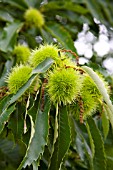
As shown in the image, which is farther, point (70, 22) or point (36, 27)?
point (70, 22)

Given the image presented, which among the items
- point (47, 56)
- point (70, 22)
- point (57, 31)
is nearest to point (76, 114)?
point (47, 56)

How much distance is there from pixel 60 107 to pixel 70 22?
4.39 feet

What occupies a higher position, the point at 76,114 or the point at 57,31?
the point at 57,31

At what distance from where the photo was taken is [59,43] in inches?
66.0

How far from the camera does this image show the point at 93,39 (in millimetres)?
2469

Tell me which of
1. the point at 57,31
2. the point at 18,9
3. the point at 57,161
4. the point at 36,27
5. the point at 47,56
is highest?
the point at 18,9

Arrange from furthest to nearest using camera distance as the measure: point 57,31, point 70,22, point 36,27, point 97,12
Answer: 1. point 70,22
2. point 97,12
3. point 36,27
4. point 57,31

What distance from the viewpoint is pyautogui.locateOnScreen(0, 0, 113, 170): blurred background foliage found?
119cm

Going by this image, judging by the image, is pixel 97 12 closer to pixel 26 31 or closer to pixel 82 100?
pixel 26 31

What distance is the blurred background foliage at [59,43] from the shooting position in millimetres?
1190

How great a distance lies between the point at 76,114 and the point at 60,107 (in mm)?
66

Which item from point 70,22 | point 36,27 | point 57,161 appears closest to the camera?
point 57,161

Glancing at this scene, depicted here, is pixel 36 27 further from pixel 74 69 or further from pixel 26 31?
pixel 74 69

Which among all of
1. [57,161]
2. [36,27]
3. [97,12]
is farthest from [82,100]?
[97,12]
